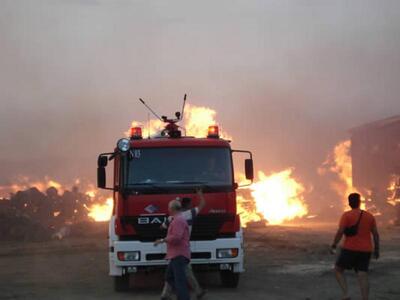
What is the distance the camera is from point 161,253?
36.6 feet

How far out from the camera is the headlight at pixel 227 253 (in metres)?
11.2

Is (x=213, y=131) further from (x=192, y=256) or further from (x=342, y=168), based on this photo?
(x=342, y=168)

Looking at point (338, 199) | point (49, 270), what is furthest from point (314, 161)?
point (49, 270)

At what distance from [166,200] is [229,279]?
222cm

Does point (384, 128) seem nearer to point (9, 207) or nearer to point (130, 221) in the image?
point (9, 207)

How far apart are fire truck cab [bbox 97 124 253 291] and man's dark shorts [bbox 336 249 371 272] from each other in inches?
94.2

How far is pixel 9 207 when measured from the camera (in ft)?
102

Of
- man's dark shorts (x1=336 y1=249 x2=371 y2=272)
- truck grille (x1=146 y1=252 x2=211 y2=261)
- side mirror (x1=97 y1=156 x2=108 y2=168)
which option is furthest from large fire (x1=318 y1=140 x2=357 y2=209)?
man's dark shorts (x1=336 y1=249 x2=371 y2=272)

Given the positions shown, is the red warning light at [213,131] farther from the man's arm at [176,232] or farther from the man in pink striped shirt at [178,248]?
the man's arm at [176,232]

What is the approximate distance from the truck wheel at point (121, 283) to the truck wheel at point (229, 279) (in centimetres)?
188

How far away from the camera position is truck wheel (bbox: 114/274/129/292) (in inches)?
464

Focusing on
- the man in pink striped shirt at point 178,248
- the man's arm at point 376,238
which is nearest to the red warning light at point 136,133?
the man in pink striped shirt at point 178,248

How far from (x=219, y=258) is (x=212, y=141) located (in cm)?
224

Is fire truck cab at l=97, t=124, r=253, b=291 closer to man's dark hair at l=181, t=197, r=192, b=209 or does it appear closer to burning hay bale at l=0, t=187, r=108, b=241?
man's dark hair at l=181, t=197, r=192, b=209
